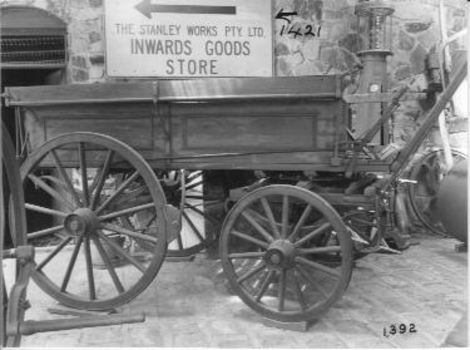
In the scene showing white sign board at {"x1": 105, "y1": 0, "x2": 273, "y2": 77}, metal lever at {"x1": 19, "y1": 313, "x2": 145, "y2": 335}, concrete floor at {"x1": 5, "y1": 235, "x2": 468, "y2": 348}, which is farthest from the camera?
white sign board at {"x1": 105, "y1": 0, "x2": 273, "y2": 77}

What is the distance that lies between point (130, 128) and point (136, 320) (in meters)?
1.49

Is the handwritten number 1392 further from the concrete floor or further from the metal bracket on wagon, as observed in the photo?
the metal bracket on wagon

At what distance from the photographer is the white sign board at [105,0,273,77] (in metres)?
5.45

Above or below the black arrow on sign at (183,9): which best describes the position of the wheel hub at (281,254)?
below

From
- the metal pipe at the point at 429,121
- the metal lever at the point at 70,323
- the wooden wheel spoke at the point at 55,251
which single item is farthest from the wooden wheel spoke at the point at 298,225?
the wooden wheel spoke at the point at 55,251

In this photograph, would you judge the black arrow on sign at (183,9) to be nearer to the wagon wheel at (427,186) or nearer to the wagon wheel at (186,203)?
the wagon wheel at (186,203)

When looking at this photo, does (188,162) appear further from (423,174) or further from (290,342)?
(423,174)

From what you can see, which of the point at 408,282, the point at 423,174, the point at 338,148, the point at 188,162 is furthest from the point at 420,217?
the point at 188,162

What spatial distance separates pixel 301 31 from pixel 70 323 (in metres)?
4.56

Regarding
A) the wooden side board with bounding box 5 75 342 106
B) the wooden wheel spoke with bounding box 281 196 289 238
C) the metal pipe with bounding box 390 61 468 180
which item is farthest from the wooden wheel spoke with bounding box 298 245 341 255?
the wooden side board with bounding box 5 75 342 106

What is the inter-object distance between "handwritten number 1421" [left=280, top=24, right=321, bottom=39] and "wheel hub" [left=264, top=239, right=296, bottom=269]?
346cm

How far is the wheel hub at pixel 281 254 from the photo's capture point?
9.70ft

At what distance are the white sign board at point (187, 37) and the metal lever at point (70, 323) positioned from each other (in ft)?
12.3

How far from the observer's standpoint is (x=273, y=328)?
10.0ft
